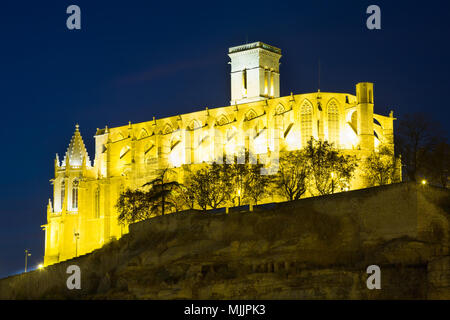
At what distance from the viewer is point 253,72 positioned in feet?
346

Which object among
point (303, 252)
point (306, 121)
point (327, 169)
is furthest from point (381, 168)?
point (303, 252)

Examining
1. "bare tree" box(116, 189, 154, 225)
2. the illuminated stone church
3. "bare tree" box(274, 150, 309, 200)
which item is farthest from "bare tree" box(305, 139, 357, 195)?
"bare tree" box(116, 189, 154, 225)

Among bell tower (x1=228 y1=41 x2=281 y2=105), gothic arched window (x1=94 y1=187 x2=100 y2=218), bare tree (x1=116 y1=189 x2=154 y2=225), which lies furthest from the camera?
bell tower (x1=228 y1=41 x2=281 y2=105)

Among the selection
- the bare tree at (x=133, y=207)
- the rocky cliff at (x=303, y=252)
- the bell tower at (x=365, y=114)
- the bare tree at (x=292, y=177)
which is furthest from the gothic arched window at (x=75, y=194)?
the rocky cliff at (x=303, y=252)

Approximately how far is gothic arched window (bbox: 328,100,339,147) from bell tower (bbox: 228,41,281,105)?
1631 centimetres

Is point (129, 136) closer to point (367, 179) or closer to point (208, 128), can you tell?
point (208, 128)

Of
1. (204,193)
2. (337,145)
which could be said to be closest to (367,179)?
(337,145)

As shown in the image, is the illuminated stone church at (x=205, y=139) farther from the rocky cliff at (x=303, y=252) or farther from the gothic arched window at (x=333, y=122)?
the rocky cliff at (x=303, y=252)

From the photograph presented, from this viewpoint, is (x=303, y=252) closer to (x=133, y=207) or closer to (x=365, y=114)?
(x=133, y=207)

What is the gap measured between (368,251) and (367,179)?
24608 millimetres

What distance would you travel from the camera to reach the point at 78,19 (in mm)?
62938

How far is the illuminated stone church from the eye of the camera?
291ft

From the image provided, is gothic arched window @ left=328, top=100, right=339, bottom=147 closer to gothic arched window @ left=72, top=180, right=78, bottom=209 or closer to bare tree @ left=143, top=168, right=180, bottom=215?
bare tree @ left=143, top=168, right=180, bottom=215

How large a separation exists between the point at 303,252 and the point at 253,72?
160 feet
